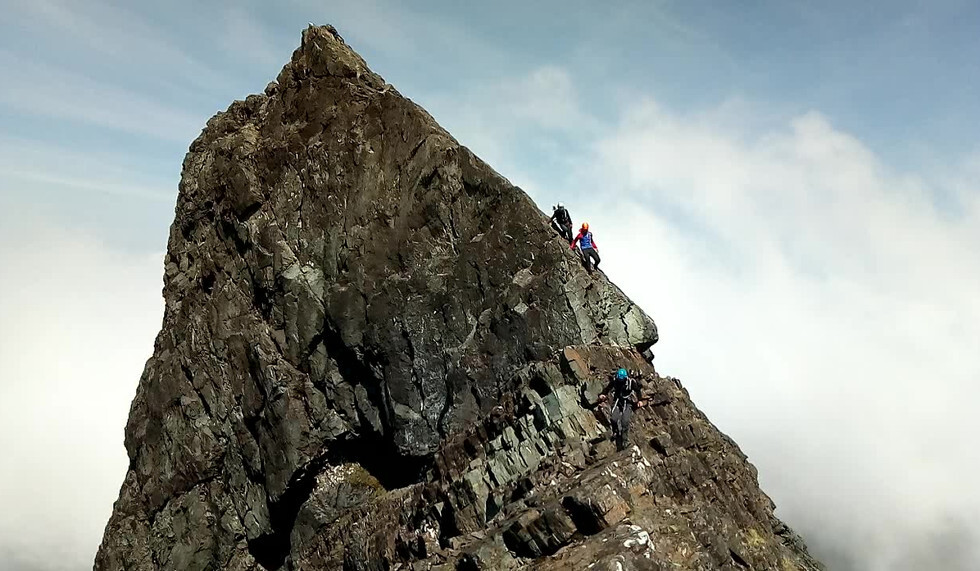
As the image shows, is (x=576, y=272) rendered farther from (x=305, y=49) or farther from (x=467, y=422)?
(x=305, y=49)

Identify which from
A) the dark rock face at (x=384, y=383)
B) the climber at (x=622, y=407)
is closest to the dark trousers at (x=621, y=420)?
the climber at (x=622, y=407)

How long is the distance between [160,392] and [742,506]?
124ft

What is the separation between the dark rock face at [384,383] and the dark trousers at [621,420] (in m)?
1.05

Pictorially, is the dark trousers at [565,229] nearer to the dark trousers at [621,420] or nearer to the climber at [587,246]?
the climber at [587,246]

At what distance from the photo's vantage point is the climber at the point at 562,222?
3638 cm

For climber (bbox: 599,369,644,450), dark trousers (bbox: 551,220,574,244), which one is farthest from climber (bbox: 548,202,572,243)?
climber (bbox: 599,369,644,450)

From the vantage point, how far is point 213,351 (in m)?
44.8

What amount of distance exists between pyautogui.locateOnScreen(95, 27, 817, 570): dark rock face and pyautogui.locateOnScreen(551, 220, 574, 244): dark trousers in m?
1.74

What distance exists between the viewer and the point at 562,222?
3669 cm

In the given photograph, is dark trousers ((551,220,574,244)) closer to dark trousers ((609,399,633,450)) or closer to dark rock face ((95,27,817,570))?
dark rock face ((95,27,817,570))

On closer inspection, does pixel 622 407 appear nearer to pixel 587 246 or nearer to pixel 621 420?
pixel 621 420

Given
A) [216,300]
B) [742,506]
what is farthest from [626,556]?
[216,300]

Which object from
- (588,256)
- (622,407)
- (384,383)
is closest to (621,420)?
(622,407)

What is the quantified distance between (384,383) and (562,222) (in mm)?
13493
